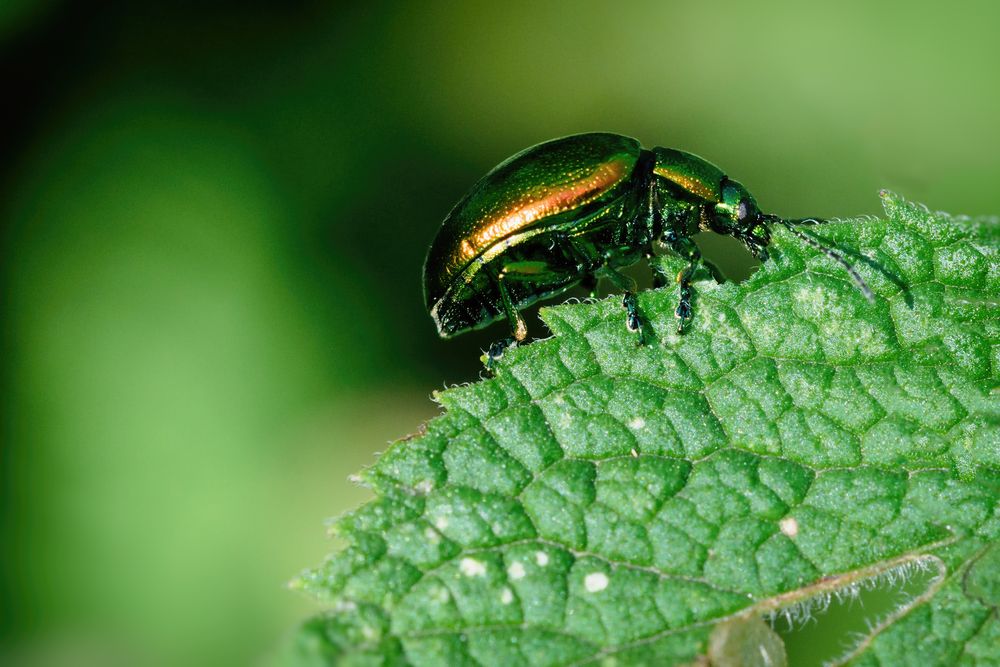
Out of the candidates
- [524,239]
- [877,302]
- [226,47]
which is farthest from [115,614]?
[877,302]

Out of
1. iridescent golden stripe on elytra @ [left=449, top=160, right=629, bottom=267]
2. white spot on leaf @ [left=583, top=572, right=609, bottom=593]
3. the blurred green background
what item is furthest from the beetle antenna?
the blurred green background

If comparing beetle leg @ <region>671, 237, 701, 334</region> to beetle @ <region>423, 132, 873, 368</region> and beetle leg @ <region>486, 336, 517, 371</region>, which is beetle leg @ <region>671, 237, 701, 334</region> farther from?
beetle leg @ <region>486, 336, 517, 371</region>

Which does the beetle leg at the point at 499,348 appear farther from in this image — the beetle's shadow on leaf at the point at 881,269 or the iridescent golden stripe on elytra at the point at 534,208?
the beetle's shadow on leaf at the point at 881,269

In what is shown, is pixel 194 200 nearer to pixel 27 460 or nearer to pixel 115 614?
pixel 27 460

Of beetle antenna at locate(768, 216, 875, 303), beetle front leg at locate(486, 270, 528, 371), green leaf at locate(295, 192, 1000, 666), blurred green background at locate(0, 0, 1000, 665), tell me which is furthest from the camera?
blurred green background at locate(0, 0, 1000, 665)

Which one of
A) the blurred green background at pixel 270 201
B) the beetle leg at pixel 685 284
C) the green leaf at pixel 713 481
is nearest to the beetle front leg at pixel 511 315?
the green leaf at pixel 713 481

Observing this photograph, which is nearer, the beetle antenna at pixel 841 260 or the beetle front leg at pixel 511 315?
the beetle antenna at pixel 841 260
